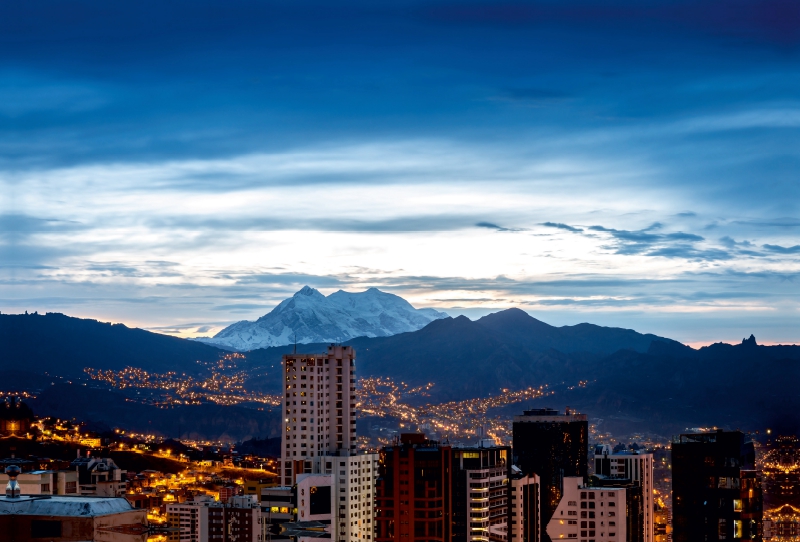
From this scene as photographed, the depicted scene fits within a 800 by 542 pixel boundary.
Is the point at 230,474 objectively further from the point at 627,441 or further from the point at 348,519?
the point at 627,441

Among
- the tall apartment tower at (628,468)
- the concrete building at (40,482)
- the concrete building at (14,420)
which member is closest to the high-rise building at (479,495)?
the tall apartment tower at (628,468)

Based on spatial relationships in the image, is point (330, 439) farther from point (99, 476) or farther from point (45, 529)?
point (45, 529)

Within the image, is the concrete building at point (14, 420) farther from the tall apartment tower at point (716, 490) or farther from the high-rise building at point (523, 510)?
the tall apartment tower at point (716, 490)

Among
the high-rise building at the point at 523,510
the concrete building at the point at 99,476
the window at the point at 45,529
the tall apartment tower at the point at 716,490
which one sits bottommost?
the high-rise building at the point at 523,510

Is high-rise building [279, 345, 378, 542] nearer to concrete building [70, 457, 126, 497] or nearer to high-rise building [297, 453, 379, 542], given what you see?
high-rise building [297, 453, 379, 542]

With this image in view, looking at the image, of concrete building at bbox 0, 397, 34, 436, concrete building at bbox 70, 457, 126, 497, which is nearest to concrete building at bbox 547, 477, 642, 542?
concrete building at bbox 70, 457, 126, 497

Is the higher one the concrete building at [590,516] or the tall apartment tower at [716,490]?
the tall apartment tower at [716,490]
